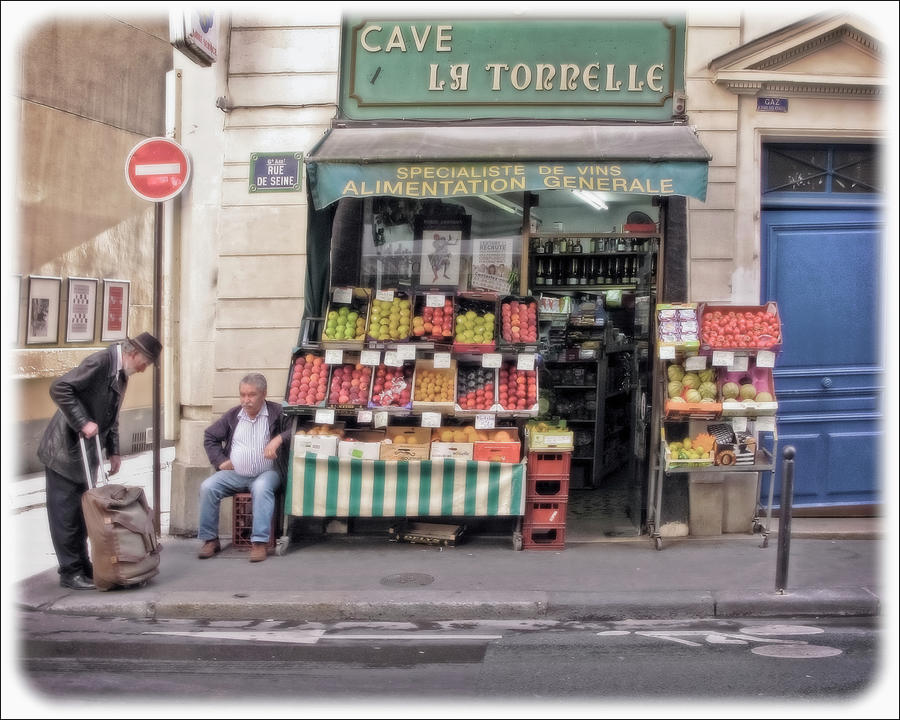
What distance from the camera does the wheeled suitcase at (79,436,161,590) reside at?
6.20 meters

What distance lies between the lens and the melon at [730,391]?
23.9 feet

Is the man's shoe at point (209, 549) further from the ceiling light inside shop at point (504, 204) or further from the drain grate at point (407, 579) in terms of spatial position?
the ceiling light inside shop at point (504, 204)

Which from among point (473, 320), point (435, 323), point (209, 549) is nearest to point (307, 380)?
point (435, 323)

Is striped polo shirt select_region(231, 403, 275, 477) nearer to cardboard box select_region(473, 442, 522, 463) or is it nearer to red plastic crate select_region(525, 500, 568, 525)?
cardboard box select_region(473, 442, 522, 463)

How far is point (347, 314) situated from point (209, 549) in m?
2.37

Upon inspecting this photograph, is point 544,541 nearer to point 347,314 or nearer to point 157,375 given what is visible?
point 347,314

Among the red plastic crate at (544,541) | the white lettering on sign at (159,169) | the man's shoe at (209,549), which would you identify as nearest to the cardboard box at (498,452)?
the red plastic crate at (544,541)

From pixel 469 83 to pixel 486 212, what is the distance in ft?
3.99

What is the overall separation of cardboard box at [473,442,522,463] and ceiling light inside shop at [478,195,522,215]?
2.31 m

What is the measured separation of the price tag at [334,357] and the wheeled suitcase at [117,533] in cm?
194

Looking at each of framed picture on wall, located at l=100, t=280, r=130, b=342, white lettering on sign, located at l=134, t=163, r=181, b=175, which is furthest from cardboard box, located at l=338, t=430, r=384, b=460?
framed picture on wall, located at l=100, t=280, r=130, b=342

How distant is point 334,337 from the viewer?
24.6 feet

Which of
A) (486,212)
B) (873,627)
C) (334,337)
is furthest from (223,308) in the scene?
(873,627)

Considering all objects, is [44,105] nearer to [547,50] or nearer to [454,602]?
[547,50]
